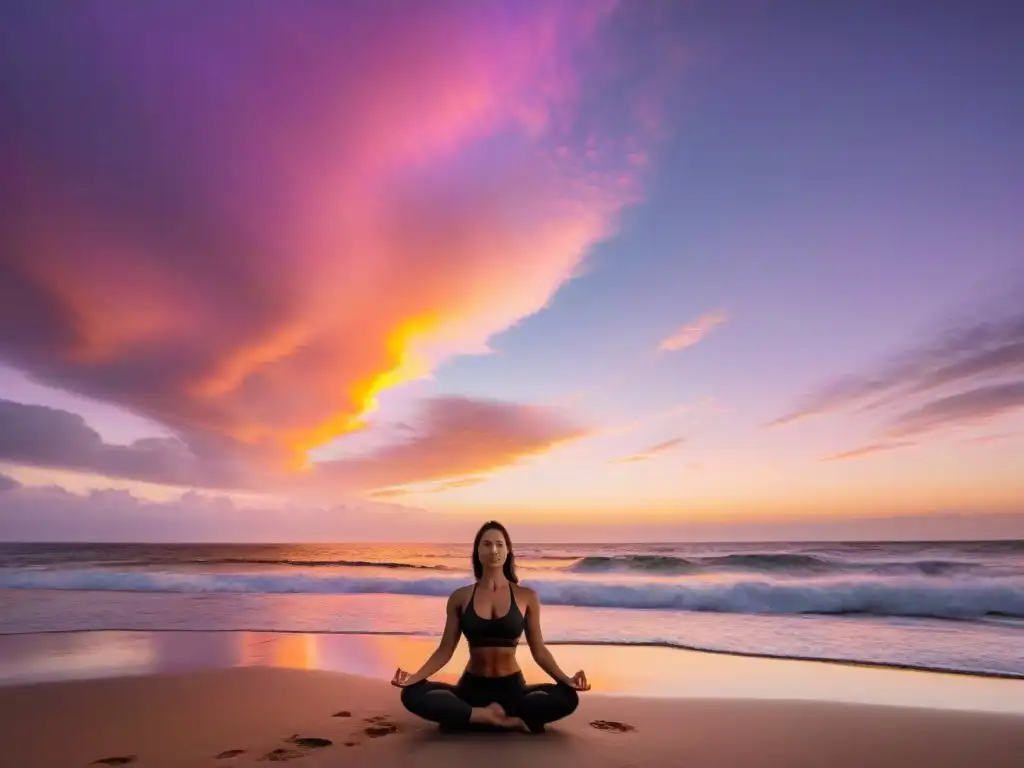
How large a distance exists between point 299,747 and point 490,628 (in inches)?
64.3

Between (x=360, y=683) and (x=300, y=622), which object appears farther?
(x=300, y=622)

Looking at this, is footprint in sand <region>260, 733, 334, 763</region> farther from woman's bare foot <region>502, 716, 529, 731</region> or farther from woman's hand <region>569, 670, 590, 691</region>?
woman's hand <region>569, 670, 590, 691</region>

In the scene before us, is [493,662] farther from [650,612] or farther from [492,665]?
[650,612]

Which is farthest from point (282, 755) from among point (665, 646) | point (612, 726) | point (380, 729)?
point (665, 646)

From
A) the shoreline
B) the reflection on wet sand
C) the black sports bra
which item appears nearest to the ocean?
the shoreline

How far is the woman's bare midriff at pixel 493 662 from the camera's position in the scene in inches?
198

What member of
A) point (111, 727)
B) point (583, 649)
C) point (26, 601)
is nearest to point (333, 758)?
point (111, 727)

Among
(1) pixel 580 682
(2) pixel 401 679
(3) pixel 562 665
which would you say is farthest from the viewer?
(3) pixel 562 665

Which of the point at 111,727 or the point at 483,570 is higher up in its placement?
the point at 483,570

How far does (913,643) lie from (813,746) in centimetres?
662

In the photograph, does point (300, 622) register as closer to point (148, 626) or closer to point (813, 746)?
point (148, 626)

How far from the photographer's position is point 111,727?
5.41 meters

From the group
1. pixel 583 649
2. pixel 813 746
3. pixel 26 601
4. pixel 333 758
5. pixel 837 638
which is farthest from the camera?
pixel 26 601

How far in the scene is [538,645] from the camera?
496 cm
